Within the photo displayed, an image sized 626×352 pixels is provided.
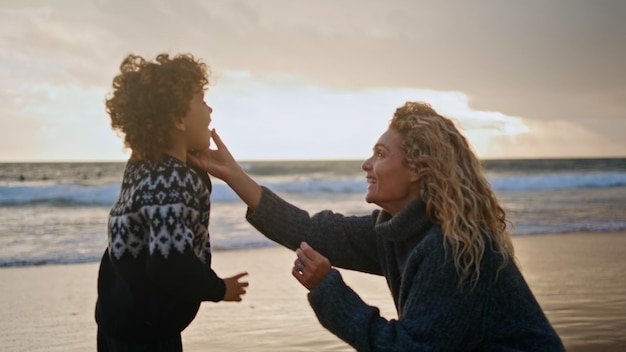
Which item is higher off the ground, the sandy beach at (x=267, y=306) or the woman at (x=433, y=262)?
the woman at (x=433, y=262)

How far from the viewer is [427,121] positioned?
2.45 meters

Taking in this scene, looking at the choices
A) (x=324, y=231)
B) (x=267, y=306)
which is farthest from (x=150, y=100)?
(x=267, y=306)

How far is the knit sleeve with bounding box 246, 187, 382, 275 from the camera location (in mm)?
2869

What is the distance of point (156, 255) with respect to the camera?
85.0 inches

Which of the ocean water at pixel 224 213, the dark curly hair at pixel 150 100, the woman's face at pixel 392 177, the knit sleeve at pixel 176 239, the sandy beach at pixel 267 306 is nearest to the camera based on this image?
the knit sleeve at pixel 176 239

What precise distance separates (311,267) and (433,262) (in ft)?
1.44

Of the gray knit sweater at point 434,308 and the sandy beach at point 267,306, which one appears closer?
the gray knit sweater at point 434,308

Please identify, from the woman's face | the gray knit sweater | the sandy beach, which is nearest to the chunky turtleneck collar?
the gray knit sweater

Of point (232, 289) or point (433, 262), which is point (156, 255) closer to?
point (232, 289)

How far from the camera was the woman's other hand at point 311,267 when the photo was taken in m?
2.37

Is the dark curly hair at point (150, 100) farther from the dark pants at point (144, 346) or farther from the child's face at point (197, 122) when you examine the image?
the dark pants at point (144, 346)

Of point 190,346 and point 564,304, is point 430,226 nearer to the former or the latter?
point 190,346

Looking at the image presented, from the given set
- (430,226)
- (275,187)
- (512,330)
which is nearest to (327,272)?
(430,226)

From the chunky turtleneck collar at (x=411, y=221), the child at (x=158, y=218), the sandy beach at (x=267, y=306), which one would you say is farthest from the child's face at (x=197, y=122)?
the sandy beach at (x=267, y=306)
